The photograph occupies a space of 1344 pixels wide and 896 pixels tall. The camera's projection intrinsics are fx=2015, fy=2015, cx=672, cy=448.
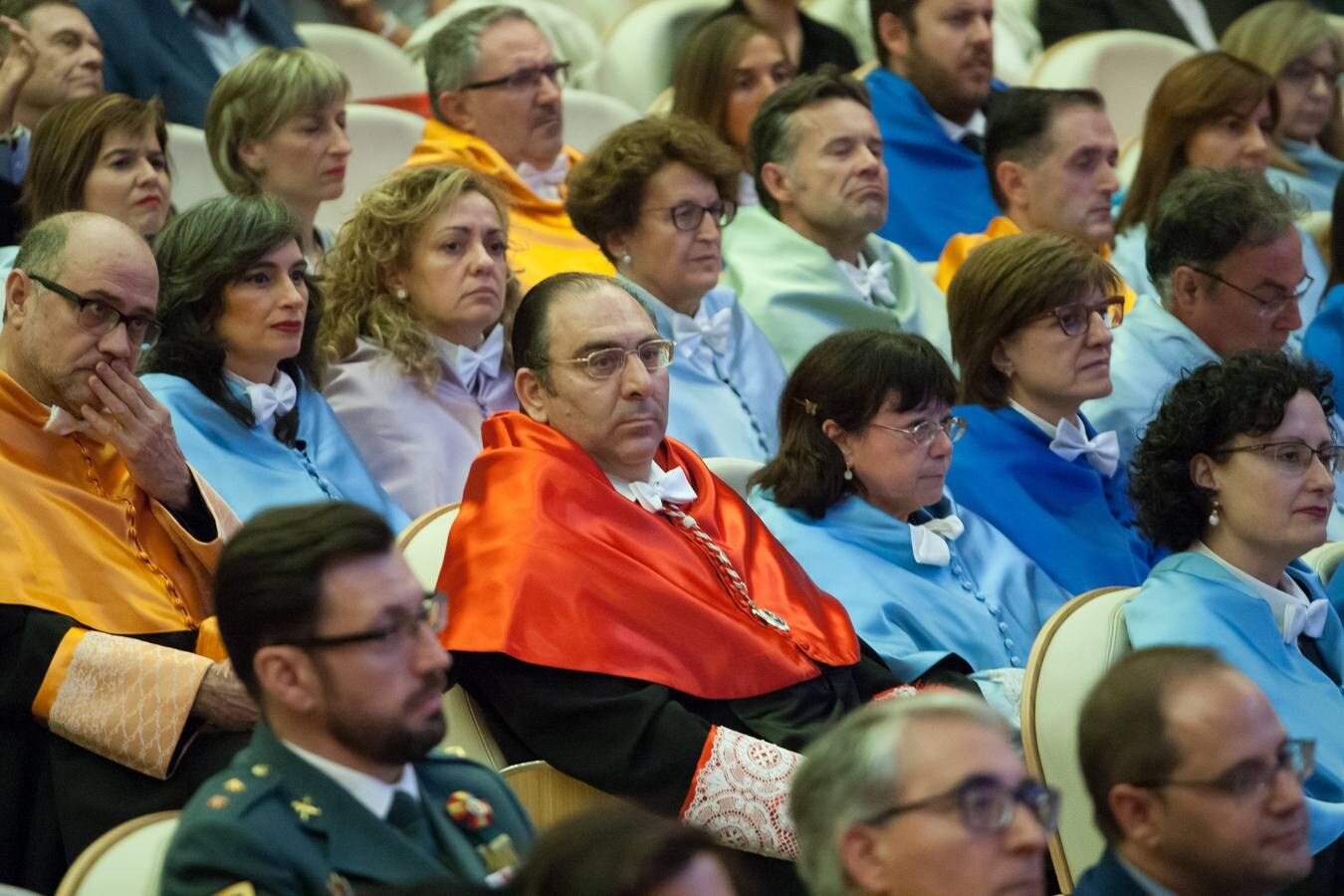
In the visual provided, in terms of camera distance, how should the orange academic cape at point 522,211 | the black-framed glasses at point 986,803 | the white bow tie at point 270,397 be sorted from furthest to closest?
the orange academic cape at point 522,211 → the white bow tie at point 270,397 → the black-framed glasses at point 986,803

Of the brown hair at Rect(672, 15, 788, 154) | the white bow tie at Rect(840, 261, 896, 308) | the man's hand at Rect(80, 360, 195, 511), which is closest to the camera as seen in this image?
the man's hand at Rect(80, 360, 195, 511)

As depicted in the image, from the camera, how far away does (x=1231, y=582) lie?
136 inches

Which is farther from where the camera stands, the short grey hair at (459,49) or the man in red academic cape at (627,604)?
the short grey hair at (459,49)

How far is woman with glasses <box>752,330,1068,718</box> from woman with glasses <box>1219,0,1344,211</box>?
3207 mm

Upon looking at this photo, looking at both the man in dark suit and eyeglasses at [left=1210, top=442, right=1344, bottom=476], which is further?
eyeglasses at [left=1210, top=442, right=1344, bottom=476]

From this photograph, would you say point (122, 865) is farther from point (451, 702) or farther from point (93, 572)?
point (93, 572)

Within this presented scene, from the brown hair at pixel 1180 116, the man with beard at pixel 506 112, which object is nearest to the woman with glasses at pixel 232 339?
the man with beard at pixel 506 112

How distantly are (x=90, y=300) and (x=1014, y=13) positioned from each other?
5.22m

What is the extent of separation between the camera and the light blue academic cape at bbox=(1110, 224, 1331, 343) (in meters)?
5.59

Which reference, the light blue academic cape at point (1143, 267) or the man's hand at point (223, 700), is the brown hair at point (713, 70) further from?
the man's hand at point (223, 700)

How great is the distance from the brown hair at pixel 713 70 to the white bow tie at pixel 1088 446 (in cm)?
182

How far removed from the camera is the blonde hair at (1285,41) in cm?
653

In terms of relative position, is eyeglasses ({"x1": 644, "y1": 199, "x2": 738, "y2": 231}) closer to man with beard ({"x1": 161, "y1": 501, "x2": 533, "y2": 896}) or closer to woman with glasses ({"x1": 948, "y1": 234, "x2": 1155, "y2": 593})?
woman with glasses ({"x1": 948, "y1": 234, "x2": 1155, "y2": 593})

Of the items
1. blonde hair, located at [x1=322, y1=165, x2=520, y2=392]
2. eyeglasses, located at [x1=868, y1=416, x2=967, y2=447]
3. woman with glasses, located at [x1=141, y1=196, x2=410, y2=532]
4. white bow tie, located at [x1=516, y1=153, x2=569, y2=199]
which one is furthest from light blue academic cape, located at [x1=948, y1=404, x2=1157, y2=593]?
white bow tie, located at [x1=516, y1=153, x2=569, y2=199]
